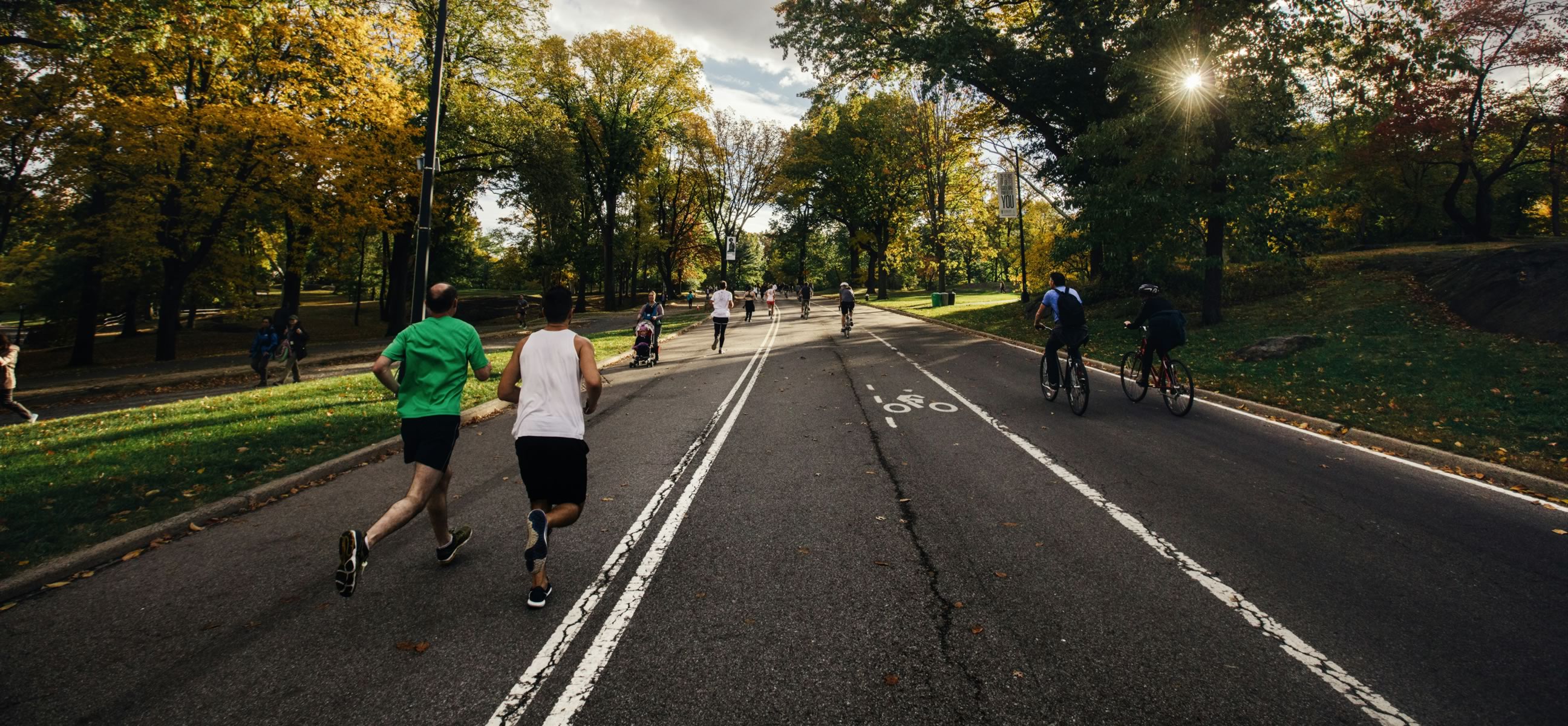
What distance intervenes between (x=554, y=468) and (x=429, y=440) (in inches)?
40.4

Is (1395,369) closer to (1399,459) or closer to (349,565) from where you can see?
(1399,459)

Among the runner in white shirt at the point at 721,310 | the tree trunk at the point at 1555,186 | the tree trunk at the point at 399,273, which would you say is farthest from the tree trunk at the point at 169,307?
the tree trunk at the point at 1555,186

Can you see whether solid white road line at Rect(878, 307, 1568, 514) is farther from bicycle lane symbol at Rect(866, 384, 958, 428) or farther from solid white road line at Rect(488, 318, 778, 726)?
solid white road line at Rect(488, 318, 778, 726)

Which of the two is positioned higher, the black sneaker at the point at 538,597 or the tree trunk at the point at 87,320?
the tree trunk at the point at 87,320

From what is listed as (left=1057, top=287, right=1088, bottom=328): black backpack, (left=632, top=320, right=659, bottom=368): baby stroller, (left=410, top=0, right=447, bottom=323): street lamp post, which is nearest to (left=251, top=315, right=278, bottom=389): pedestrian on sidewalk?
(left=410, top=0, right=447, bottom=323): street lamp post

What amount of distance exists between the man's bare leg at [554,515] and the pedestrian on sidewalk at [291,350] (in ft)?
47.5

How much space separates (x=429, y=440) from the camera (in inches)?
166

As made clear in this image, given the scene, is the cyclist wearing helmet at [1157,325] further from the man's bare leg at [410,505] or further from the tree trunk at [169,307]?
the tree trunk at [169,307]

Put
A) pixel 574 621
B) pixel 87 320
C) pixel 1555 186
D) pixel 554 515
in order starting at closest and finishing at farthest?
1. pixel 574 621
2. pixel 554 515
3. pixel 87 320
4. pixel 1555 186

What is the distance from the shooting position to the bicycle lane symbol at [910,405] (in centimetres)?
937

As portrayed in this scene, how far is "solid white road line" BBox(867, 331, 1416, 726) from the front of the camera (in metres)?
2.74

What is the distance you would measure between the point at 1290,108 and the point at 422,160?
68.6 feet

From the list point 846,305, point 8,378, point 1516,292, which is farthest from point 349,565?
point 846,305

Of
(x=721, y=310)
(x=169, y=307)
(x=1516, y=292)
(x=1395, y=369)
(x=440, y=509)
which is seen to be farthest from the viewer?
(x=169, y=307)
